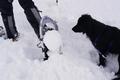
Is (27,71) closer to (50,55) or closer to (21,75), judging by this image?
(21,75)

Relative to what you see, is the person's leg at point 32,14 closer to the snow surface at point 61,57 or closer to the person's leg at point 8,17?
the person's leg at point 8,17

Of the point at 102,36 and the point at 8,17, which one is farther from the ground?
the point at 8,17

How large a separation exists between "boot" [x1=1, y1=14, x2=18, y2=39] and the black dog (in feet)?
3.55

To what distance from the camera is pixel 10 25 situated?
4094mm

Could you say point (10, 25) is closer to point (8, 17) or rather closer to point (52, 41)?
point (8, 17)

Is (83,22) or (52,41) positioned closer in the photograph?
(52,41)

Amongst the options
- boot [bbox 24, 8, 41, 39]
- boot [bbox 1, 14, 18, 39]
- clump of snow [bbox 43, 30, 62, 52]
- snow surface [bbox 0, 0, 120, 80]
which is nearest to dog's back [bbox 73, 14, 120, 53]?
snow surface [bbox 0, 0, 120, 80]

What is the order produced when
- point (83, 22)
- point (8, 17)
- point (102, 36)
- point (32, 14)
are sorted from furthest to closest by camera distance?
point (8, 17) < point (83, 22) < point (32, 14) < point (102, 36)

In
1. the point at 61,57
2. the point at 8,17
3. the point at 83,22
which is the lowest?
the point at 61,57

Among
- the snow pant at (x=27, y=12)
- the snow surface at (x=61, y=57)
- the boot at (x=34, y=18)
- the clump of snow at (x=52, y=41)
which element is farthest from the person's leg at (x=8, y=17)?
the clump of snow at (x=52, y=41)

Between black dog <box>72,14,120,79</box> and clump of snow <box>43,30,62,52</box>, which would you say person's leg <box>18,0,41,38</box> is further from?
black dog <box>72,14,120,79</box>

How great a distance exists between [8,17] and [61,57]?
1.06 m

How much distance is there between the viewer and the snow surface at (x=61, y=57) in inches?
135

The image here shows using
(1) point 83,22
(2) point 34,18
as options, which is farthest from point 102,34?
(2) point 34,18
